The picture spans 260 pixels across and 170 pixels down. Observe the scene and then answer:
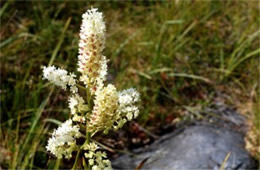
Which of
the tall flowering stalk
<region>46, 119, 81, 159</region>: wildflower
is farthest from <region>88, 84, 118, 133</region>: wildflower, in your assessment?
<region>46, 119, 81, 159</region>: wildflower

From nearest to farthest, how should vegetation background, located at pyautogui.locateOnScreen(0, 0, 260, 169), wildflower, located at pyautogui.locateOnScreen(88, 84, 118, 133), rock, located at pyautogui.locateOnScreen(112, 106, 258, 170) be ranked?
wildflower, located at pyautogui.locateOnScreen(88, 84, 118, 133)
rock, located at pyautogui.locateOnScreen(112, 106, 258, 170)
vegetation background, located at pyautogui.locateOnScreen(0, 0, 260, 169)

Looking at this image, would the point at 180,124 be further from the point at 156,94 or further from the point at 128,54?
the point at 128,54

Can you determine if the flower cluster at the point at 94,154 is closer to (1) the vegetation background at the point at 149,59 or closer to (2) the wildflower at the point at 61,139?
(2) the wildflower at the point at 61,139

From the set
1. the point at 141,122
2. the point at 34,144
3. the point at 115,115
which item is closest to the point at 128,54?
the point at 141,122

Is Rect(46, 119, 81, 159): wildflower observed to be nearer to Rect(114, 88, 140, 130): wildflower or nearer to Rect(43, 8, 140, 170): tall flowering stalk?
Rect(43, 8, 140, 170): tall flowering stalk

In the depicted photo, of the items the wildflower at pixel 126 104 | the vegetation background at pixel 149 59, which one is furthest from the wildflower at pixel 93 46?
the vegetation background at pixel 149 59

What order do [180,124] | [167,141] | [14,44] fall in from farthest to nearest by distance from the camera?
[14,44], [180,124], [167,141]
